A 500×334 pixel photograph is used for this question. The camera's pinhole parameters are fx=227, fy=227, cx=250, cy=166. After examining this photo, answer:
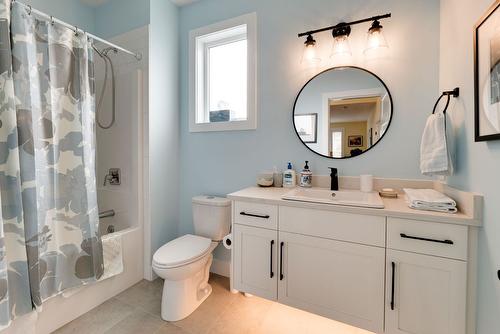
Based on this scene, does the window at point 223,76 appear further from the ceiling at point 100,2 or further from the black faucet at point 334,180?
the black faucet at point 334,180

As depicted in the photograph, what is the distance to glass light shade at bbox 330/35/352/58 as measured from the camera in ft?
5.30

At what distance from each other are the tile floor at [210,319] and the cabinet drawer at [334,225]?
709 mm

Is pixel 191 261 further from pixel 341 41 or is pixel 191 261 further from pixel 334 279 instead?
pixel 341 41

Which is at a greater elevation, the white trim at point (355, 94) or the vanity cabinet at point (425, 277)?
the white trim at point (355, 94)

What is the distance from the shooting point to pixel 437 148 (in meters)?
1.19

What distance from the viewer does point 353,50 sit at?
163 cm

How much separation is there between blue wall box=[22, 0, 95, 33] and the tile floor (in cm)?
258

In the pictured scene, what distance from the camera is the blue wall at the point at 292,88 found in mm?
1479

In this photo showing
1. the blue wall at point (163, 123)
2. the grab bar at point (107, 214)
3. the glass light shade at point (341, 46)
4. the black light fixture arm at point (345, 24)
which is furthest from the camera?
the grab bar at point (107, 214)

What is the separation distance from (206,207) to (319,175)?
973mm

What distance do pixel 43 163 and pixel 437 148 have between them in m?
2.23

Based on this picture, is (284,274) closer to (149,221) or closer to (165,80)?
(149,221)

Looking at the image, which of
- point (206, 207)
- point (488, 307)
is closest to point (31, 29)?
point (206, 207)

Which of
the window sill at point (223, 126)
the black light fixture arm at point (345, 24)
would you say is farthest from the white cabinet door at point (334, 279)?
the black light fixture arm at point (345, 24)
